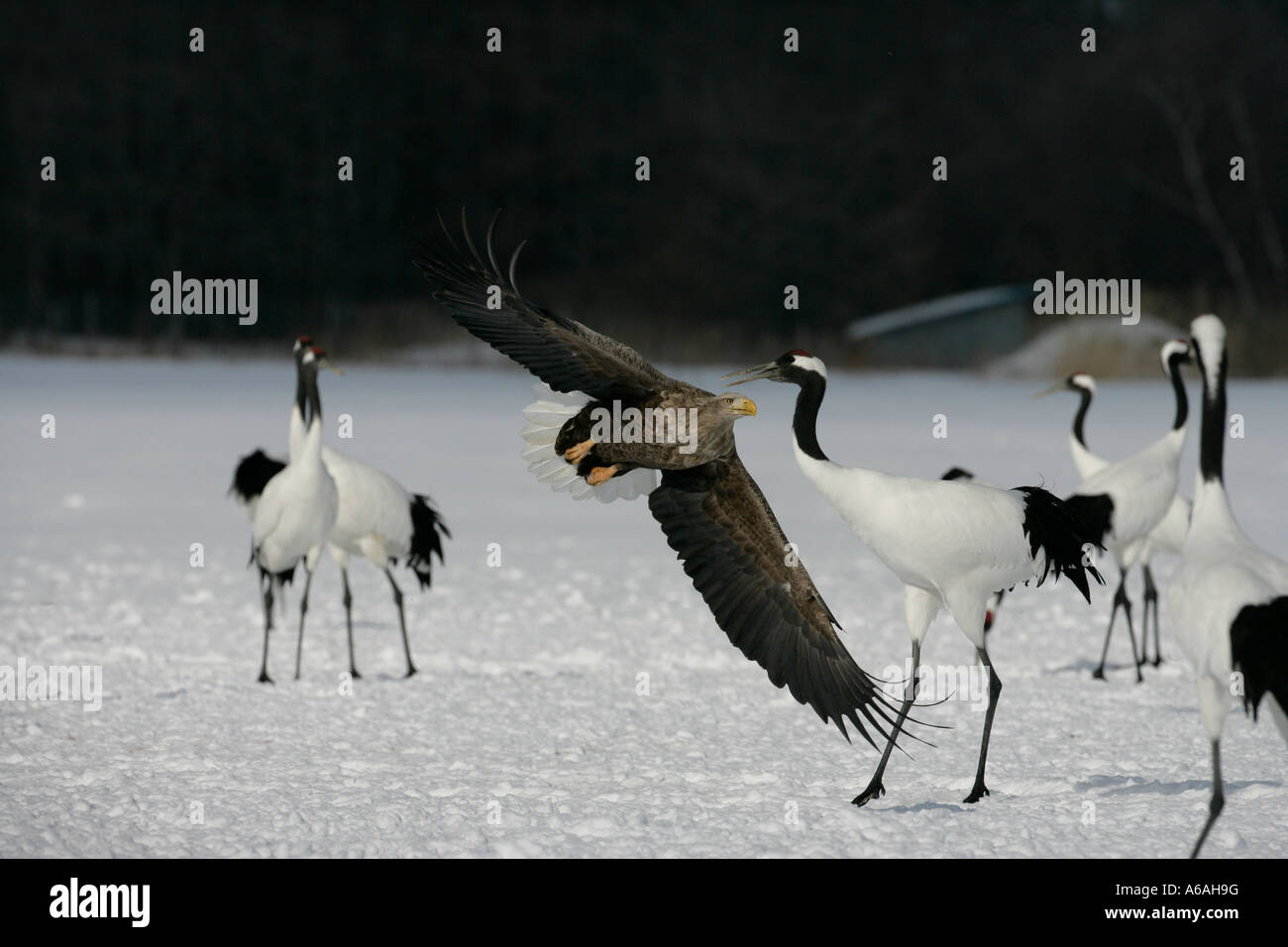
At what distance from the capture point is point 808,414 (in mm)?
5566

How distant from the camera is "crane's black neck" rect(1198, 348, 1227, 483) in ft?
16.8

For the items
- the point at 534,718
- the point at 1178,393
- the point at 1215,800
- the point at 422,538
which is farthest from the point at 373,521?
the point at 1215,800

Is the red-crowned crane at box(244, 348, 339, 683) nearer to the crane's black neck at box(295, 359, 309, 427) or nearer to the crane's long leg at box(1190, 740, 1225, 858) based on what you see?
the crane's black neck at box(295, 359, 309, 427)

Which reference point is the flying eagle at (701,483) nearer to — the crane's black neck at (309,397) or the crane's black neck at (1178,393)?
the crane's black neck at (309,397)

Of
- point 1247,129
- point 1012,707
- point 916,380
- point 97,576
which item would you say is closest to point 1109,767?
point 1012,707

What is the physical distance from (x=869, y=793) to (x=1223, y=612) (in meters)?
1.73

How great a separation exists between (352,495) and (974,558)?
430cm

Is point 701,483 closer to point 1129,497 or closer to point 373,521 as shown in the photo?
point 1129,497

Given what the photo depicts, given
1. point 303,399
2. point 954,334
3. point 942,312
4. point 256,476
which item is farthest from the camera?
point 954,334

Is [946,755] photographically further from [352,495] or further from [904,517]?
[352,495]

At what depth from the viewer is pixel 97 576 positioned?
1114cm

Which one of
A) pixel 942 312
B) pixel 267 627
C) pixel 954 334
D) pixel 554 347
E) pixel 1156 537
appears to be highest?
pixel 942 312

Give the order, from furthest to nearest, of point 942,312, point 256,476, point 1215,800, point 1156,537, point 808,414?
point 942,312
point 256,476
point 1156,537
point 808,414
point 1215,800

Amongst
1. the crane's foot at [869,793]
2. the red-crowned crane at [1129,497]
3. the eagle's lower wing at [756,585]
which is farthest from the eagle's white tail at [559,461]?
the red-crowned crane at [1129,497]
